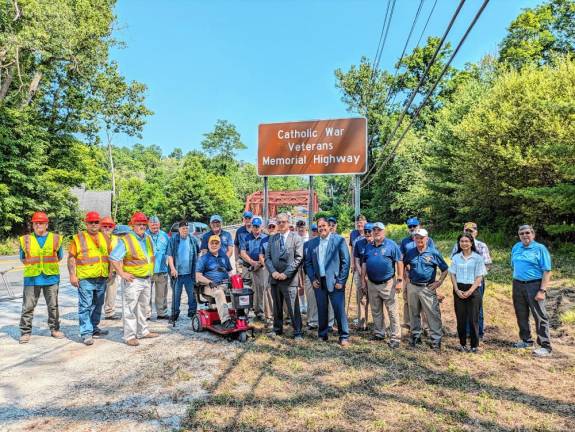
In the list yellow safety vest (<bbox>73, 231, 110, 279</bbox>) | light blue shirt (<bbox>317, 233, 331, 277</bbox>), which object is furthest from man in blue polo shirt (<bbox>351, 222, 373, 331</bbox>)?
yellow safety vest (<bbox>73, 231, 110, 279</bbox>)

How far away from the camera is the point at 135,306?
593cm

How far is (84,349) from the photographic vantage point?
5.53 meters

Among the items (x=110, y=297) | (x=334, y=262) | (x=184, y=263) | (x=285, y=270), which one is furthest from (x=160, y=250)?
(x=334, y=262)

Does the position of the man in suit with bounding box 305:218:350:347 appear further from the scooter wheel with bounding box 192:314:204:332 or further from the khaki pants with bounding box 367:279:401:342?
the scooter wheel with bounding box 192:314:204:332

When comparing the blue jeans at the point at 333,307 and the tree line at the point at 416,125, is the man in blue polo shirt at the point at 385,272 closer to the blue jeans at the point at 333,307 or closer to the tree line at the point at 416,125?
the blue jeans at the point at 333,307

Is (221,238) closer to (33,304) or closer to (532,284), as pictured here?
(33,304)

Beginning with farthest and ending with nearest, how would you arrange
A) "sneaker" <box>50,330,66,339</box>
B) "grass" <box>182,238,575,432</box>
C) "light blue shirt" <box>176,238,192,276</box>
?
"light blue shirt" <box>176,238,192,276</box> → "sneaker" <box>50,330,66,339</box> → "grass" <box>182,238,575,432</box>

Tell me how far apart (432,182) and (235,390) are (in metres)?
20.8

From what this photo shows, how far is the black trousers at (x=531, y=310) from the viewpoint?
552 centimetres

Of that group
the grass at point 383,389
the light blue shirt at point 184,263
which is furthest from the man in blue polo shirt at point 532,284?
the light blue shirt at point 184,263

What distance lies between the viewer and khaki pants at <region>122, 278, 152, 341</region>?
18.9 feet

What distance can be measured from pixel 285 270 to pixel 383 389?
89.7 inches

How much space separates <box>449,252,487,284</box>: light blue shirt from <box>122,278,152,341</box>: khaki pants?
4416 mm

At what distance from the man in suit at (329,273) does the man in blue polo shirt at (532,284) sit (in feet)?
7.86
